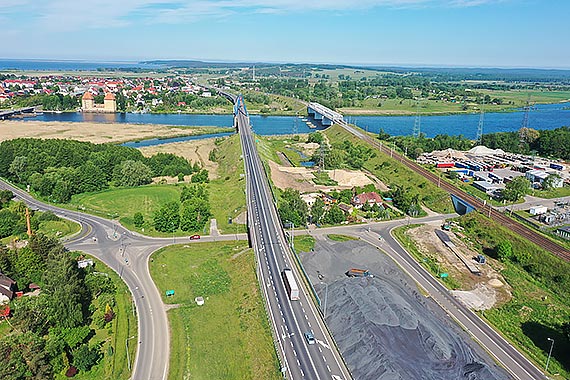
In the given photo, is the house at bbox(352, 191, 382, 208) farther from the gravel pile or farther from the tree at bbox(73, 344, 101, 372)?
the tree at bbox(73, 344, 101, 372)

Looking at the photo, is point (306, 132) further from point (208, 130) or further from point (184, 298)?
point (184, 298)

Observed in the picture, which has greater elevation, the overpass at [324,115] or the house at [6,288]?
the overpass at [324,115]

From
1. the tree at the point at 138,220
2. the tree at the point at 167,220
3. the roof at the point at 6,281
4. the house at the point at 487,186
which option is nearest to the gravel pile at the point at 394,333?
the tree at the point at 167,220

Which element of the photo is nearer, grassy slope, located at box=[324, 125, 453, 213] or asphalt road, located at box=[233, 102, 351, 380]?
asphalt road, located at box=[233, 102, 351, 380]

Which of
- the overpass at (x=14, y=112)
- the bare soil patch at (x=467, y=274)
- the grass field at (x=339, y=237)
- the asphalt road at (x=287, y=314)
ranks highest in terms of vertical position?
the overpass at (x=14, y=112)

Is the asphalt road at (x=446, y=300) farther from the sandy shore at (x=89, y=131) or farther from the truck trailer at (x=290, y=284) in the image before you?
the sandy shore at (x=89, y=131)

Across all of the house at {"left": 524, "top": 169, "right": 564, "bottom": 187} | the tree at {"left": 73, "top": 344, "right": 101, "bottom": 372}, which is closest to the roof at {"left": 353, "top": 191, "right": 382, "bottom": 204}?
the house at {"left": 524, "top": 169, "right": 564, "bottom": 187}
